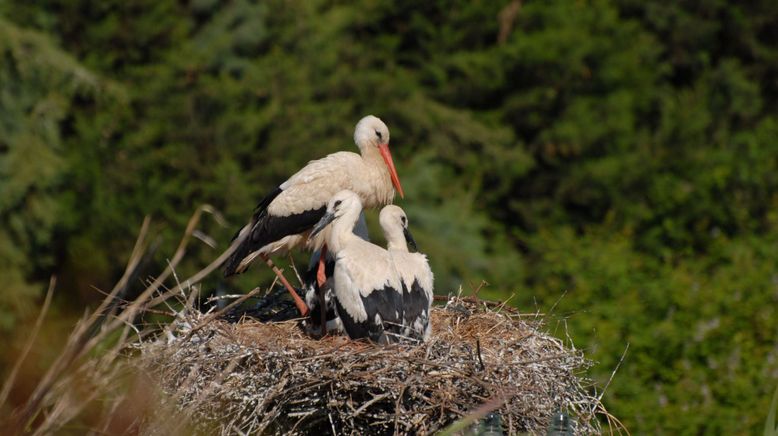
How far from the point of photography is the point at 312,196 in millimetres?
6477

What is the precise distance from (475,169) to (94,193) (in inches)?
191

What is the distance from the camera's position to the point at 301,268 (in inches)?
452

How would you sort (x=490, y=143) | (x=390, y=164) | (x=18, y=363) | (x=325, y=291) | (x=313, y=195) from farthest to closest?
(x=490, y=143)
(x=390, y=164)
(x=313, y=195)
(x=325, y=291)
(x=18, y=363)

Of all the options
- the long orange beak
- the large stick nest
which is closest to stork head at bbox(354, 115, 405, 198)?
the long orange beak

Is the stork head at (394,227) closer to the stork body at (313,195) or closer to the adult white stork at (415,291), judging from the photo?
the adult white stork at (415,291)

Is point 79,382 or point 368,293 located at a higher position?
point 79,382

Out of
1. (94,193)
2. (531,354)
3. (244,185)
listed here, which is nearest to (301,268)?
(244,185)

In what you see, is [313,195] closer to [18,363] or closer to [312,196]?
[312,196]

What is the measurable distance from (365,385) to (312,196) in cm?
177

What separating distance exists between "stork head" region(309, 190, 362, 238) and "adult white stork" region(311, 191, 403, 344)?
0.24 m

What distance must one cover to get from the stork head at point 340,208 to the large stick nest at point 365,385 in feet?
2.20

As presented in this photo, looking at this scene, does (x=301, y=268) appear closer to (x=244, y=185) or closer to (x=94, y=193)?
(x=244, y=185)

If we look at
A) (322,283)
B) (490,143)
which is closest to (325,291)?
(322,283)

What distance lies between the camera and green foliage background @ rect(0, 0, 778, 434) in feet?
37.9
